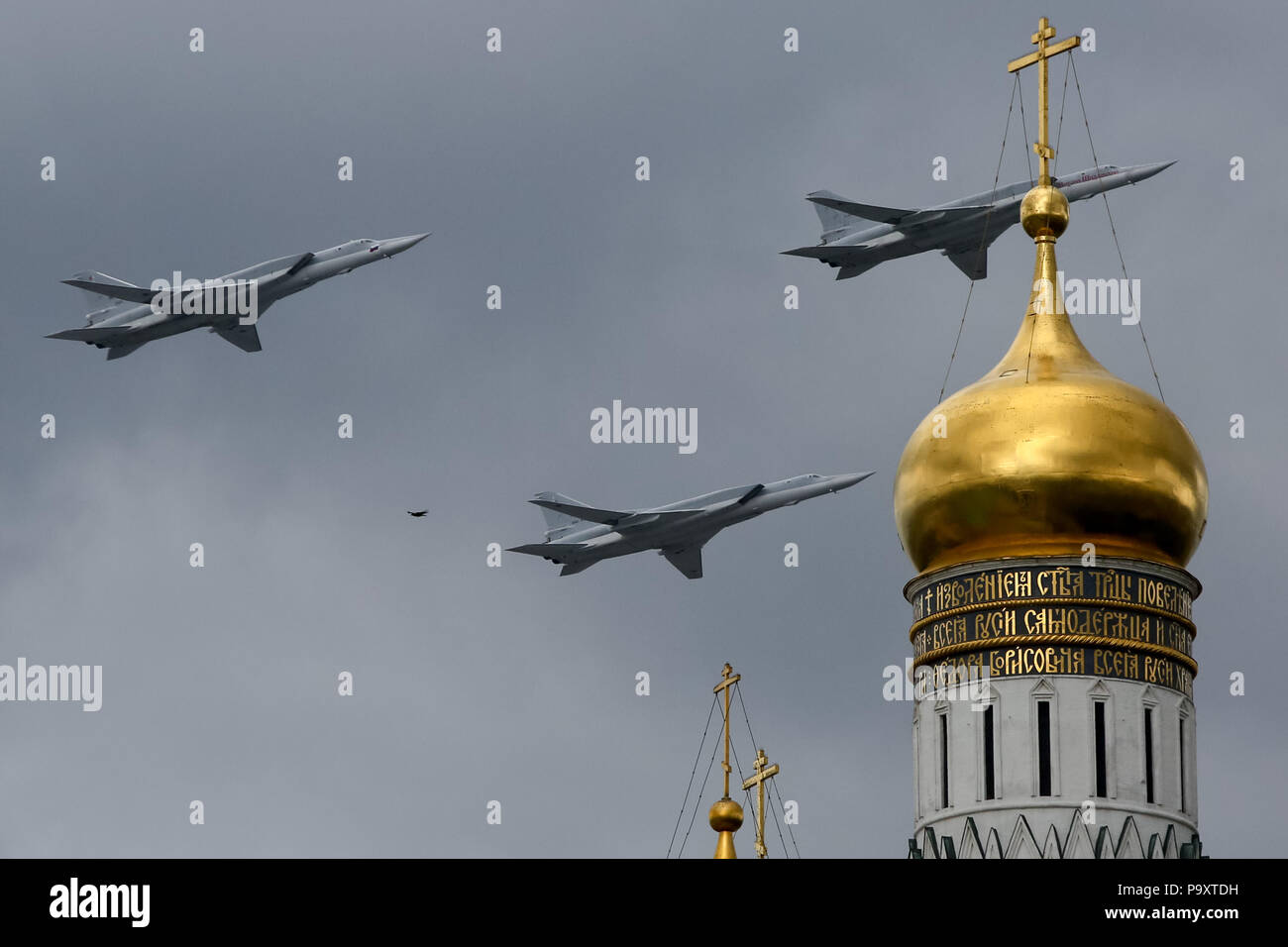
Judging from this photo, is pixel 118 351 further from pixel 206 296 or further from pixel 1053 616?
pixel 1053 616

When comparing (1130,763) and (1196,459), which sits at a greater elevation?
(1196,459)

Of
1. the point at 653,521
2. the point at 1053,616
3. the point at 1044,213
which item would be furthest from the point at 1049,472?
the point at 653,521

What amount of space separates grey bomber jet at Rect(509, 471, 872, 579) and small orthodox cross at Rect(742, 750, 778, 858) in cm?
764

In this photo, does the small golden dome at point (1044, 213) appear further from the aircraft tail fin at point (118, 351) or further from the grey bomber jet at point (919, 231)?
the aircraft tail fin at point (118, 351)

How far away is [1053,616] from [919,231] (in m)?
26.0

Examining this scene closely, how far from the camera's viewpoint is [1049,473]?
3263 inches

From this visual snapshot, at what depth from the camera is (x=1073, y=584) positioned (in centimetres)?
8231

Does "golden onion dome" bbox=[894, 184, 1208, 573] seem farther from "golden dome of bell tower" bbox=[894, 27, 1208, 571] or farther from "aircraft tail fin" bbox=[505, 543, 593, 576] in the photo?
"aircraft tail fin" bbox=[505, 543, 593, 576]

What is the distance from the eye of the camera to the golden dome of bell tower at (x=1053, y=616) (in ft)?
266

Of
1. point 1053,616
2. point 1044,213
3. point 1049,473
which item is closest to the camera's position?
point 1053,616

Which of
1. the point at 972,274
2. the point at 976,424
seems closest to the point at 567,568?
the point at 972,274
